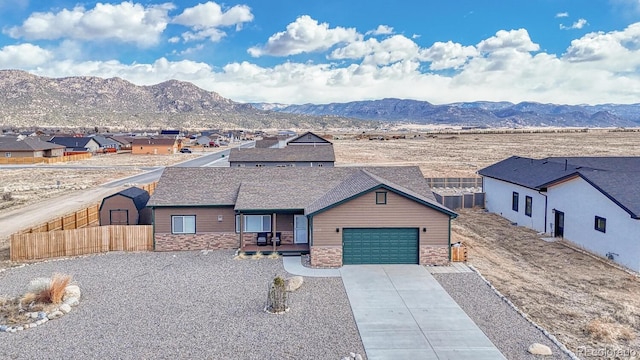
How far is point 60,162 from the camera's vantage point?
75.9 m

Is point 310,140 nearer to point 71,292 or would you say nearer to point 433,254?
point 433,254

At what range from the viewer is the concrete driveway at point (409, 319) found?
1342 cm

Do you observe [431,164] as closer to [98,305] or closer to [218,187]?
[218,187]

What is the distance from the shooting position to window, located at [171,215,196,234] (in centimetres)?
2503

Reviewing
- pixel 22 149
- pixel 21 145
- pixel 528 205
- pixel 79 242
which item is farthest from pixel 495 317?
pixel 21 145

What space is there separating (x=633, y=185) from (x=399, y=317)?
56.4 ft

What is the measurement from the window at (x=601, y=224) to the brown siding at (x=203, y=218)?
20.0m

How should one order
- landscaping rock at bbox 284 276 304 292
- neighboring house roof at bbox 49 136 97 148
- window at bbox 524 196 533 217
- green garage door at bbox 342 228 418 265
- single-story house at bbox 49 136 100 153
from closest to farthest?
landscaping rock at bbox 284 276 304 292, green garage door at bbox 342 228 418 265, window at bbox 524 196 533 217, single-story house at bbox 49 136 100 153, neighboring house roof at bbox 49 136 97 148

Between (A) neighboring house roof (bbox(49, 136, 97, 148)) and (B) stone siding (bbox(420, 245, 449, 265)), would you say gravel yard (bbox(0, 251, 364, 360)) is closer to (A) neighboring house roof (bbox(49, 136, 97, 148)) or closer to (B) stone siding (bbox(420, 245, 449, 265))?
(B) stone siding (bbox(420, 245, 449, 265))

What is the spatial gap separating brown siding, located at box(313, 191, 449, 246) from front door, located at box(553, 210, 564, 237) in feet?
33.1

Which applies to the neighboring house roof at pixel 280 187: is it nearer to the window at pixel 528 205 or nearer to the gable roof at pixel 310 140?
the window at pixel 528 205

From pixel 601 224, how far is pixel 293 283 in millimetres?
17223

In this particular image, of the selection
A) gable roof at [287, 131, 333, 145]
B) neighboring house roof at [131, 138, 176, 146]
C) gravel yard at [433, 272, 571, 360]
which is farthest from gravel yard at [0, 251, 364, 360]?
neighboring house roof at [131, 138, 176, 146]

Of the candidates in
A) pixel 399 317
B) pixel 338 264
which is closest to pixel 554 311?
pixel 399 317
